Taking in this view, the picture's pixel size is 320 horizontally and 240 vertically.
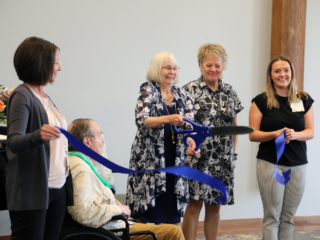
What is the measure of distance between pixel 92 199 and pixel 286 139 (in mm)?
1480

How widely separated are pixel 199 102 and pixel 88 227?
1259mm

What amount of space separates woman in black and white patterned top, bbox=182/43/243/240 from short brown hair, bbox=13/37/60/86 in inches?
51.9

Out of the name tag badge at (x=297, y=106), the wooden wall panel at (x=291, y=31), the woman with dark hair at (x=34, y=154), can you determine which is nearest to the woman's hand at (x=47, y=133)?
the woman with dark hair at (x=34, y=154)

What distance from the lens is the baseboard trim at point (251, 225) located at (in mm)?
3623

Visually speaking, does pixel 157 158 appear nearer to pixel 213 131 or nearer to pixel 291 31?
pixel 213 131

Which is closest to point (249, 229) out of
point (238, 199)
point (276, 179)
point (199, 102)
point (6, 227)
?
point (238, 199)

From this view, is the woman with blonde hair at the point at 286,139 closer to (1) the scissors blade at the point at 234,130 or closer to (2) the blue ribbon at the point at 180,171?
(1) the scissors blade at the point at 234,130

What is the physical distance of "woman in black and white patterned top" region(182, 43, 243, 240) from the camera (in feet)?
7.97

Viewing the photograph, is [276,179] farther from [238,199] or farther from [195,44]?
[195,44]

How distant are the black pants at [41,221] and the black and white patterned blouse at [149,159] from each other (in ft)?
2.41

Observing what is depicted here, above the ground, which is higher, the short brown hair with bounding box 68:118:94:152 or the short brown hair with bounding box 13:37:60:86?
the short brown hair with bounding box 13:37:60:86

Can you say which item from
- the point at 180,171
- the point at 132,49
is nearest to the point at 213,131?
the point at 180,171

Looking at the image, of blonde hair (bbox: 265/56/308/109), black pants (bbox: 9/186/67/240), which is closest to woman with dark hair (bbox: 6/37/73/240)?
black pants (bbox: 9/186/67/240)

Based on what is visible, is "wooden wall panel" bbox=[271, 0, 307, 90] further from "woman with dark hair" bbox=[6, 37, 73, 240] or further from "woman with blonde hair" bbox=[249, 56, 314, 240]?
"woman with dark hair" bbox=[6, 37, 73, 240]
